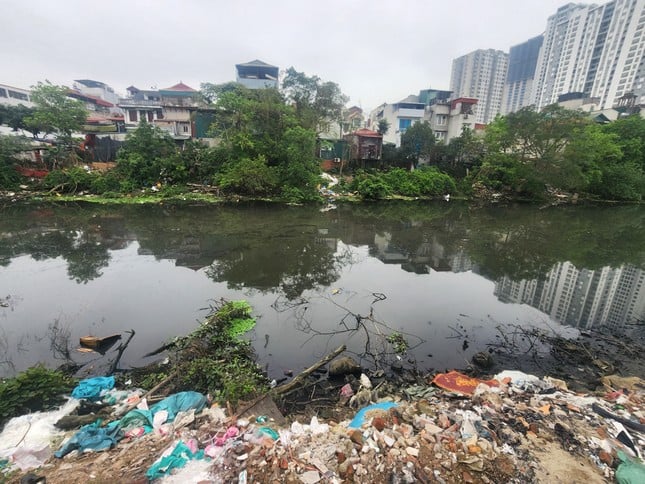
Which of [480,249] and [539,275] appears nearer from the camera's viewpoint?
[539,275]

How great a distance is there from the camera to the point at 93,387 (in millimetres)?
3736

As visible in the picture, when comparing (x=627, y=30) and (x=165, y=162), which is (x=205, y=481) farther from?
(x=627, y=30)

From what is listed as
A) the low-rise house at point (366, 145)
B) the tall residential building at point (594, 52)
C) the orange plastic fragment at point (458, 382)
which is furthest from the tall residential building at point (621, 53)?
the orange plastic fragment at point (458, 382)

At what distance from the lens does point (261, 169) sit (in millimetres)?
16359

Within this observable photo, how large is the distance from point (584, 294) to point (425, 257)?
3908 millimetres

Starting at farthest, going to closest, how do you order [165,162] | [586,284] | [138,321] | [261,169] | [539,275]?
1. [165,162]
2. [261,169]
3. [539,275]
4. [586,284]
5. [138,321]

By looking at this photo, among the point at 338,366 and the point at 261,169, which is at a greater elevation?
the point at 261,169

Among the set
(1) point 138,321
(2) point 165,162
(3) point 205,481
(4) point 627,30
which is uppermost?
(4) point 627,30

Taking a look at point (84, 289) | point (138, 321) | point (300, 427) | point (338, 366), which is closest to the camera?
point (300, 427)

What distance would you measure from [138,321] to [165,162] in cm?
1459

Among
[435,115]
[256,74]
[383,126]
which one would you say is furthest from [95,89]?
[435,115]

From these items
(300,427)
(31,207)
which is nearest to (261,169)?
(31,207)

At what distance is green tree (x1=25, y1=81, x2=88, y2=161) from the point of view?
17.0 meters

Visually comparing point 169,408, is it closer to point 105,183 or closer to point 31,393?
point 31,393
